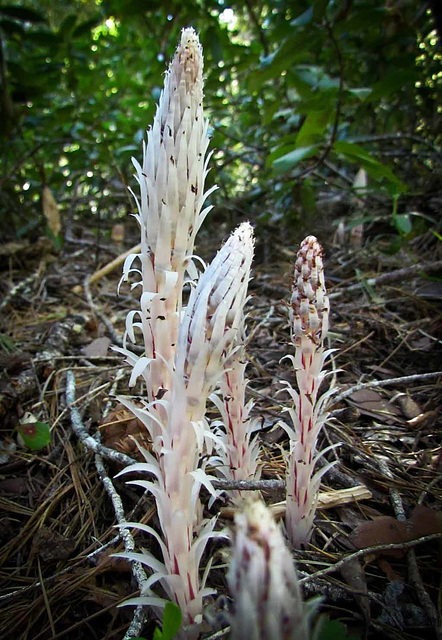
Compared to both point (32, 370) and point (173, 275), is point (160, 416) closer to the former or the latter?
point (173, 275)

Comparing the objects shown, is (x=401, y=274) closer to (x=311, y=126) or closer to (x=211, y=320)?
(x=311, y=126)

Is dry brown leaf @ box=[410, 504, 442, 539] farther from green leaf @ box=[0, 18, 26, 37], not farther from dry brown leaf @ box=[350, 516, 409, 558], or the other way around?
green leaf @ box=[0, 18, 26, 37]

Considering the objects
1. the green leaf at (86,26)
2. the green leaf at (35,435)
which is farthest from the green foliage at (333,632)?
the green leaf at (86,26)

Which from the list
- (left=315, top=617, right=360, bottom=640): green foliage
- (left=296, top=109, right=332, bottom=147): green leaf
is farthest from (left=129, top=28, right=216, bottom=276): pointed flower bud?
(left=296, top=109, right=332, bottom=147): green leaf

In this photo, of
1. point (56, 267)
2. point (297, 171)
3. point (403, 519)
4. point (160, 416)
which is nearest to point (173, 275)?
point (160, 416)

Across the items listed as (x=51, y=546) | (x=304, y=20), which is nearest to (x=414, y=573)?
(x=51, y=546)

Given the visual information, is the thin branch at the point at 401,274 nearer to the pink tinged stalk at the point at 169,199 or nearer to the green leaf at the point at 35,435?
the pink tinged stalk at the point at 169,199
